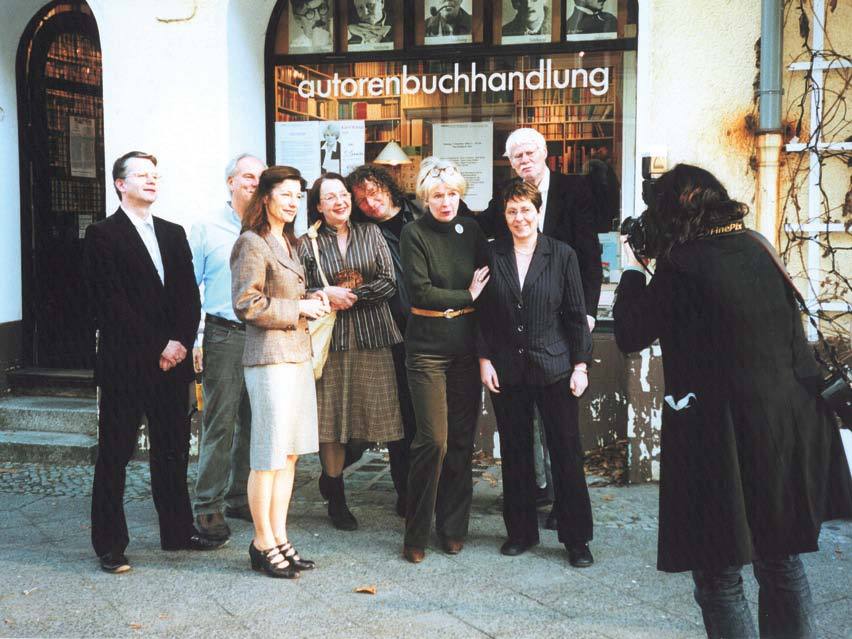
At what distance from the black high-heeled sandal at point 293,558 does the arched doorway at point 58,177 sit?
13.8 ft

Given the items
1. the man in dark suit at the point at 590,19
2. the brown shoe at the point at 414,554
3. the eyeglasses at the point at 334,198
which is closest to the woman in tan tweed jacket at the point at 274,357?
the brown shoe at the point at 414,554

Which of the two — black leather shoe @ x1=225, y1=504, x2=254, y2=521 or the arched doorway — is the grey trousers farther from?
the arched doorway

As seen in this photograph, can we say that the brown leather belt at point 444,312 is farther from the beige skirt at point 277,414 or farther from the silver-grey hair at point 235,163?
the silver-grey hair at point 235,163

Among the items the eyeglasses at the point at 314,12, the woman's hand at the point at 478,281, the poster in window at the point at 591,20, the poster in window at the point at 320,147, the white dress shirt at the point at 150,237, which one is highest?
the eyeglasses at the point at 314,12

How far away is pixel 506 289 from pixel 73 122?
16.6 ft

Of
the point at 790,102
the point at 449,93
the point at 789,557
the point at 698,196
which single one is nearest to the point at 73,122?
the point at 449,93

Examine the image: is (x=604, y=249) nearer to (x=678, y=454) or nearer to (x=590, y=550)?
(x=590, y=550)

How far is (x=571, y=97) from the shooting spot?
7211 mm

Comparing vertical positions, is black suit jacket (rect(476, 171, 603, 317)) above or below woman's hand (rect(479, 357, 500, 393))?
above

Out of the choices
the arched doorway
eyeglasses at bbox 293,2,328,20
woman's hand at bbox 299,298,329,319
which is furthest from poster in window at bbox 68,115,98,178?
woman's hand at bbox 299,298,329,319

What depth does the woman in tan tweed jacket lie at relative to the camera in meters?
4.54

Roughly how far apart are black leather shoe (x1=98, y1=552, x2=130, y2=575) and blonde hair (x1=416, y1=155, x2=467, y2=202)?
236 cm

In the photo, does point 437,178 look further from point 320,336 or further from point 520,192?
point 320,336

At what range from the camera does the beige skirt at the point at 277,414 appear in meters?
4.58
